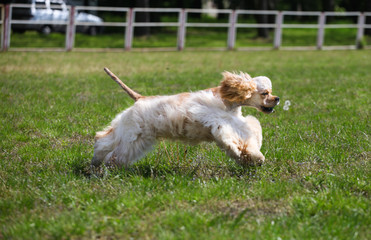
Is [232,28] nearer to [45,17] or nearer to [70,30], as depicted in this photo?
[70,30]

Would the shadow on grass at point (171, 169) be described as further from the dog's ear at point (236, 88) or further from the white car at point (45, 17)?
the white car at point (45, 17)

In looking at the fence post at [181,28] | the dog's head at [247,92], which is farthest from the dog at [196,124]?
the fence post at [181,28]

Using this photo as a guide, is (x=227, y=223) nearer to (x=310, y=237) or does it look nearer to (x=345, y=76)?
(x=310, y=237)

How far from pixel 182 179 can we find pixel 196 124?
1.70 ft

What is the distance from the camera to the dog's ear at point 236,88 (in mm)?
4957

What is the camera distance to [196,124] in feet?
15.8

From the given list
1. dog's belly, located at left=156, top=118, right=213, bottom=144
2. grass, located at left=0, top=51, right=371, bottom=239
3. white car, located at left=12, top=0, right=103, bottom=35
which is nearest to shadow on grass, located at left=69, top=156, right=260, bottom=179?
grass, located at left=0, top=51, right=371, bottom=239

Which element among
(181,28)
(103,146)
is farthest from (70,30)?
(103,146)

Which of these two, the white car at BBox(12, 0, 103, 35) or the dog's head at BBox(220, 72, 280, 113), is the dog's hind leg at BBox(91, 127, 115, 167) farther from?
the white car at BBox(12, 0, 103, 35)

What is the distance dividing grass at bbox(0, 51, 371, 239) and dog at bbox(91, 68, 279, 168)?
0.77 ft

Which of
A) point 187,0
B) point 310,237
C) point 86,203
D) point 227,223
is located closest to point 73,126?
point 86,203

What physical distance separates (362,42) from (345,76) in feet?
38.2

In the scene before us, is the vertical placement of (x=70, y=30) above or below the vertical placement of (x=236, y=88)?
above

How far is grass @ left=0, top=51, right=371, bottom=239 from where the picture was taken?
3672mm
